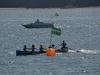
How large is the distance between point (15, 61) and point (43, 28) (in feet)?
271

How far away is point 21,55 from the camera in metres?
75.2

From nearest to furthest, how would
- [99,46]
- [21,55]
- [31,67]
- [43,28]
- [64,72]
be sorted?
[64,72]
[31,67]
[21,55]
[99,46]
[43,28]

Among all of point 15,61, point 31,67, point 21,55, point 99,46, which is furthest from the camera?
point 99,46

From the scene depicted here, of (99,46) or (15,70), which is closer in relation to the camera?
(15,70)

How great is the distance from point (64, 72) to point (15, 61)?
11.1 m

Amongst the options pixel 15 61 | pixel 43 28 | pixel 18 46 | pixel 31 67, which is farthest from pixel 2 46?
pixel 43 28

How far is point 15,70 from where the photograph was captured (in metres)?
62.6

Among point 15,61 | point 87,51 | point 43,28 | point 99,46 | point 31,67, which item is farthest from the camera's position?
point 43,28

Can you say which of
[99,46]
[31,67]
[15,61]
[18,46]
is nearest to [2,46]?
[18,46]

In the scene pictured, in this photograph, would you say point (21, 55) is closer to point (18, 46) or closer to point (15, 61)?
point (15, 61)

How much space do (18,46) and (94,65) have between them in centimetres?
2792

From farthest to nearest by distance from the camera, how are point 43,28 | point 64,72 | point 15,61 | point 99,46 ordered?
point 43,28 < point 99,46 < point 15,61 < point 64,72

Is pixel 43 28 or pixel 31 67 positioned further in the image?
pixel 43 28

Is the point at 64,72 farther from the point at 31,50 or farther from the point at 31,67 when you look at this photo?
the point at 31,50
